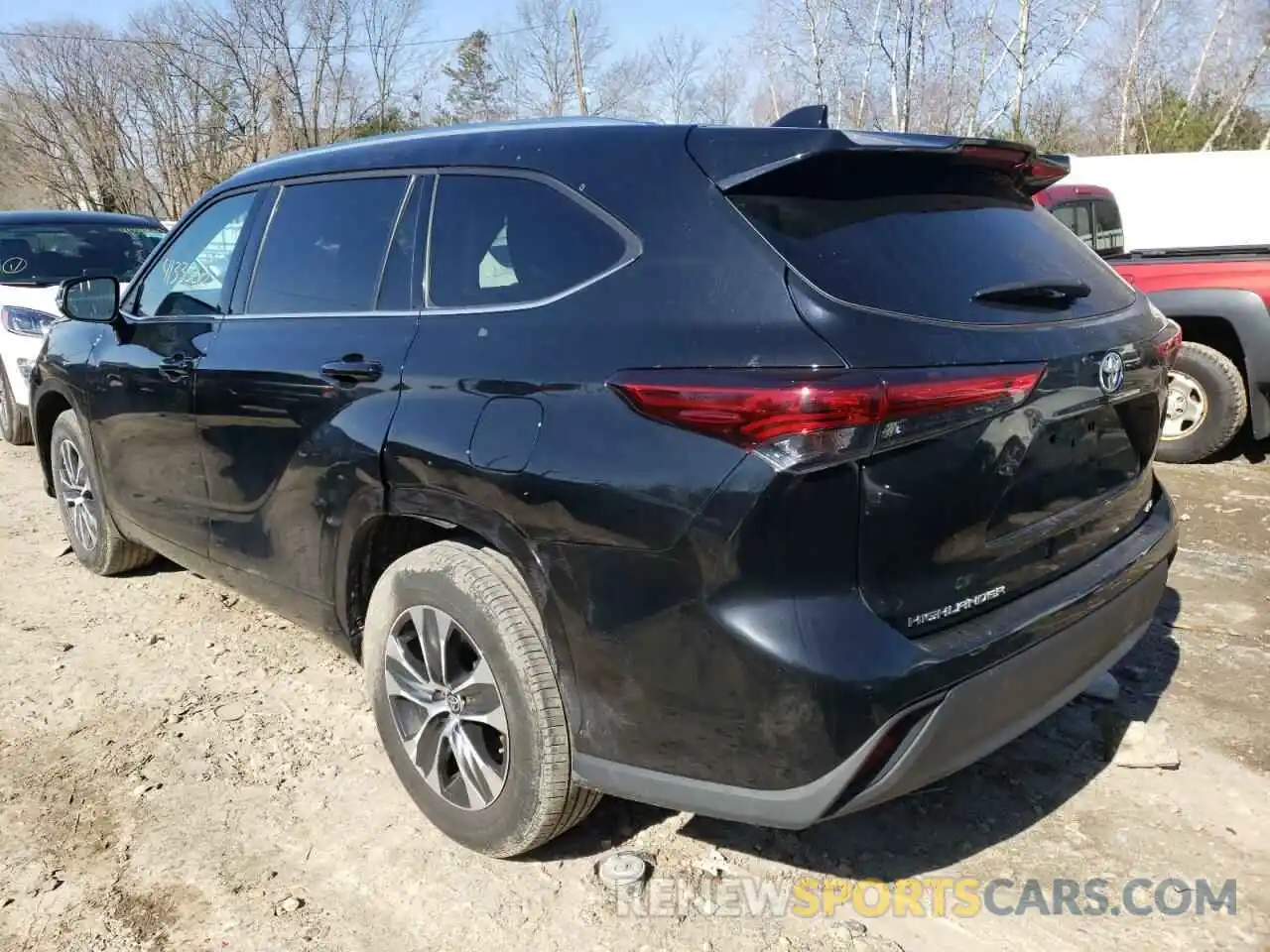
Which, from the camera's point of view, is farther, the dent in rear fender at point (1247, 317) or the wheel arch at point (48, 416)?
the dent in rear fender at point (1247, 317)

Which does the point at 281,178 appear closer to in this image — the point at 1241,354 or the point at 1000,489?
the point at 1000,489

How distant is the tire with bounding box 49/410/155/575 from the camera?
14.9ft

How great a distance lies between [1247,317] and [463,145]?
5.36 meters

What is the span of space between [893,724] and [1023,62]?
22.9m

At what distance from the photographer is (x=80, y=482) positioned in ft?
15.6

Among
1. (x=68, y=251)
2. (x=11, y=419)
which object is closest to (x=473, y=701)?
(x=11, y=419)

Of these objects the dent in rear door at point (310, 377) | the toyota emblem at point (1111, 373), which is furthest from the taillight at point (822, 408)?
the dent in rear door at point (310, 377)

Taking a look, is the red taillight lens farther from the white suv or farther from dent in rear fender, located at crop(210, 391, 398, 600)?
the white suv

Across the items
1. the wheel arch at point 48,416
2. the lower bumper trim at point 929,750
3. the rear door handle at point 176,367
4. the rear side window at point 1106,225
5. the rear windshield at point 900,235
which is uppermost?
the rear windshield at point 900,235

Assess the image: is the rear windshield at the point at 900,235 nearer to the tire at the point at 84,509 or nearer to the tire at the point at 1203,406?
the tire at the point at 84,509

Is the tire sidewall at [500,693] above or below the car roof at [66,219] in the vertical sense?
below

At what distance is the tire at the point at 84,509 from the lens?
455 cm

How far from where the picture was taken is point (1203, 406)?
6.44 metres

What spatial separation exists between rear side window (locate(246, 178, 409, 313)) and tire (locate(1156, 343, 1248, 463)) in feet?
17.1
